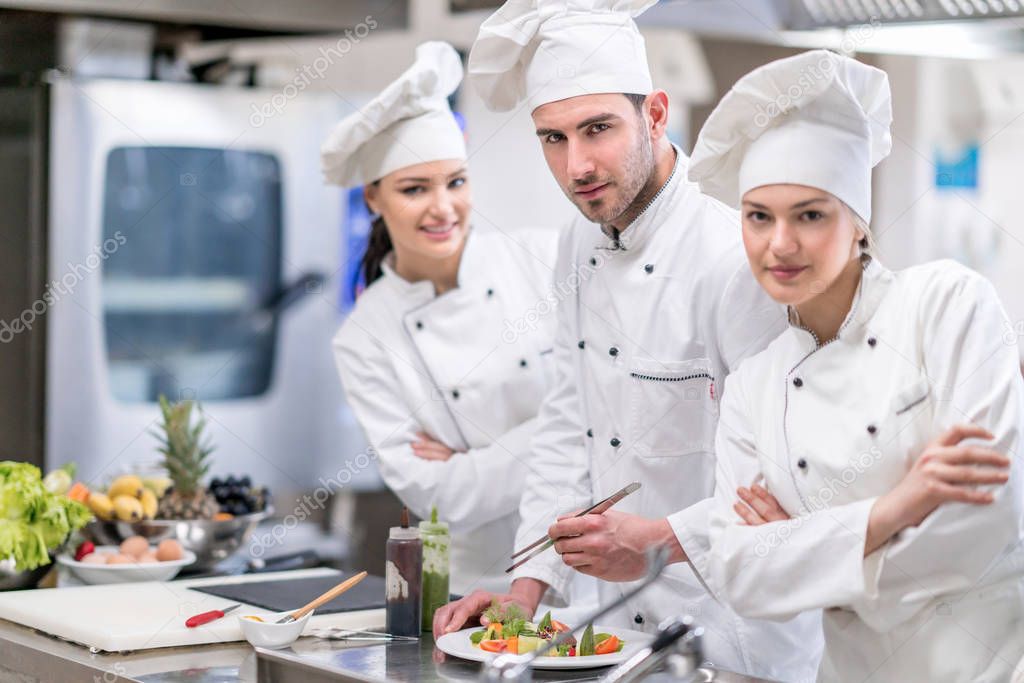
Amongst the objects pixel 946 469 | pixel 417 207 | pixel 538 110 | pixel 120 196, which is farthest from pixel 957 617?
pixel 120 196

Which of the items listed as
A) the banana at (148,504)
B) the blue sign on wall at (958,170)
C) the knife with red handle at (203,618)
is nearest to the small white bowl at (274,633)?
the knife with red handle at (203,618)

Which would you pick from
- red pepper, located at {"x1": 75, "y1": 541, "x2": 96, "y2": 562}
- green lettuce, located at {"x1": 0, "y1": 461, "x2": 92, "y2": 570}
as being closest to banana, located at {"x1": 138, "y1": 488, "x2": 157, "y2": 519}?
red pepper, located at {"x1": 75, "y1": 541, "x2": 96, "y2": 562}

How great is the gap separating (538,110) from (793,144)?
57cm

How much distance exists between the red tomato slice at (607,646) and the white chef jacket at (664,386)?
38 cm

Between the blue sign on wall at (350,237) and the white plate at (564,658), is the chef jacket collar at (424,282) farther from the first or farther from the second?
the blue sign on wall at (350,237)

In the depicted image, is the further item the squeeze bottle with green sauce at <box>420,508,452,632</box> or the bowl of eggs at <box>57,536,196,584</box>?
the bowl of eggs at <box>57,536,196,584</box>

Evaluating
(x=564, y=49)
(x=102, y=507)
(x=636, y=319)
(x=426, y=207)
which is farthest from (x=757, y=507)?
(x=102, y=507)

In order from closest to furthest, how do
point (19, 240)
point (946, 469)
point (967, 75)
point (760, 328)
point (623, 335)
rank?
point (946, 469)
point (760, 328)
point (623, 335)
point (19, 240)
point (967, 75)

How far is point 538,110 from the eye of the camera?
239cm

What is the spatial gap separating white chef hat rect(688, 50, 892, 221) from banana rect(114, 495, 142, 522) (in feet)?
5.15

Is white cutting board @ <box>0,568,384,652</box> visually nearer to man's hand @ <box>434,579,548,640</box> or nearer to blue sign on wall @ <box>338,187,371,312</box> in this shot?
man's hand @ <box>434,579,548,640</box>

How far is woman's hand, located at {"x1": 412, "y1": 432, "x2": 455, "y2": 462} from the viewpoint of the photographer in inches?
116

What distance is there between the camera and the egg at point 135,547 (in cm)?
280

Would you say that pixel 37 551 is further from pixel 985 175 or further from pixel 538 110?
pixel 985 175
